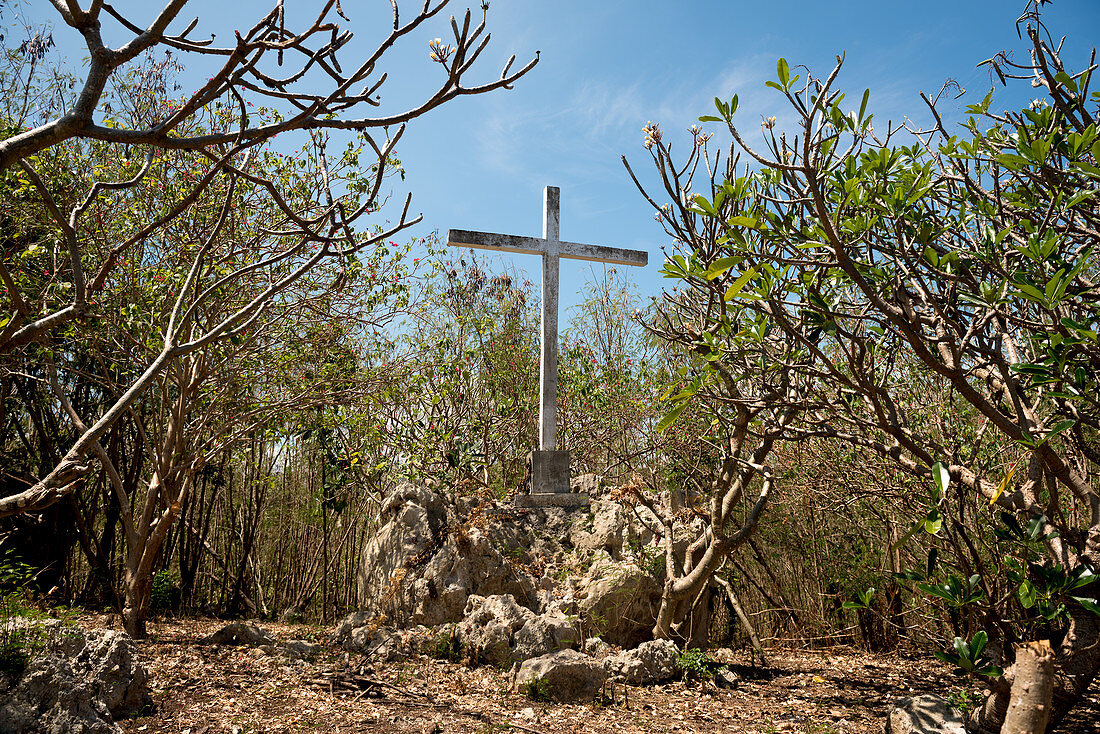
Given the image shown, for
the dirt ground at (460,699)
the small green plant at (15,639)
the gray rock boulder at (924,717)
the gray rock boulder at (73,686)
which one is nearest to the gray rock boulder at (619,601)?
the dirt ground at (460,699)

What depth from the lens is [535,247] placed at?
6410mm

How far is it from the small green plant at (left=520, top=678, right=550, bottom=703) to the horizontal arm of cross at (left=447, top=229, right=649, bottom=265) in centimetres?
374

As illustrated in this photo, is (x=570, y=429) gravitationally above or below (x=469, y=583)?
above

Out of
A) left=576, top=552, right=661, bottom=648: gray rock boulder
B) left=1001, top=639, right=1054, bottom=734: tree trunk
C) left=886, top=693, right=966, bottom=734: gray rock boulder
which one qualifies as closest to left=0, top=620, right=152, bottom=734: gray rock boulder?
left=576, top=552, right=661, bottom=648: gray rock boulder

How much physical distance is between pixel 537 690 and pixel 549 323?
3266mm

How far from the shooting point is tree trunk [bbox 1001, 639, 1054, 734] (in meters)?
2.33

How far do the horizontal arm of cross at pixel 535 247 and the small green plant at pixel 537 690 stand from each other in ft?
12.3

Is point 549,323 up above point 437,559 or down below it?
above

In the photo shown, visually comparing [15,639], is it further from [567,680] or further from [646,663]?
[646,663]

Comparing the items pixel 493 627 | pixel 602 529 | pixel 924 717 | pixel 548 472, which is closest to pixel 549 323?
pixel 548 472

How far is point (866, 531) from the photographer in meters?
5.98

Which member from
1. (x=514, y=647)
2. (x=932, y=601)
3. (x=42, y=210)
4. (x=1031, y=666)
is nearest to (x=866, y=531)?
(x=932, y=601)

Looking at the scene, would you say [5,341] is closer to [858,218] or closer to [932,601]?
[858,218]

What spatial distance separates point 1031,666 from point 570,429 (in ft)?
21.7
